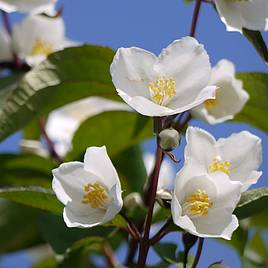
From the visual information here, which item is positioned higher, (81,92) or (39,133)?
(81,92)

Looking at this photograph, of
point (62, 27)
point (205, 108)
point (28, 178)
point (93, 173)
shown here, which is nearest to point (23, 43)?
point (62, 27)

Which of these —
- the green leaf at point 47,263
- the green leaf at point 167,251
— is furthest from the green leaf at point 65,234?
the green leaf at point 47,263

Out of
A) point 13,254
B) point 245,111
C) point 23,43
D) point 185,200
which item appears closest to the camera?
point 185,200

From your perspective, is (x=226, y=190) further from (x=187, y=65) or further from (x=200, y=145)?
(x=187, y=65)

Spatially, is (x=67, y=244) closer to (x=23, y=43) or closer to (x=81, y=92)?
(x=81, y=92)

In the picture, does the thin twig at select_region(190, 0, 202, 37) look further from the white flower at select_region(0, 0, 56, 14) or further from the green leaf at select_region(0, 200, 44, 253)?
the green leaf at select_region(0, 200, 44, 253)

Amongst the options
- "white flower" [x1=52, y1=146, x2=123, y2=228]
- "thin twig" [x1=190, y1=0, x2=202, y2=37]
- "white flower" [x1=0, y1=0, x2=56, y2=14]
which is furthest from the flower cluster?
"white flower" [x1=0, y1=0, x2=56, y2=14]
